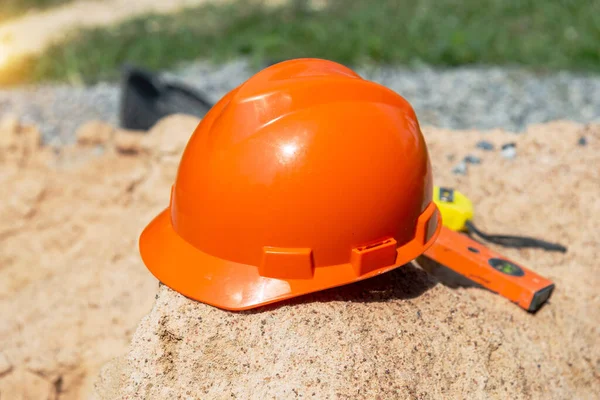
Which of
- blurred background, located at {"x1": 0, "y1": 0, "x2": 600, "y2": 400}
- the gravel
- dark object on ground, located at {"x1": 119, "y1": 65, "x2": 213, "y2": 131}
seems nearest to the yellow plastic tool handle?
blurred background, located at {"x1": 0, "y1": 0, "x2": 600, "y2": 400}

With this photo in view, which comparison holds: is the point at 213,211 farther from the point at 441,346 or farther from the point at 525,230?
the point at 525,230

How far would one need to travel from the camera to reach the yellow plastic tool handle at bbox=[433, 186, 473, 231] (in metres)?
3.18

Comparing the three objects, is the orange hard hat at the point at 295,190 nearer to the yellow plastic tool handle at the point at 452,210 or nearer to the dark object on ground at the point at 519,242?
the yellow plastic tool handle at the point at 452,210

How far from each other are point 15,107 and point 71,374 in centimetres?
502

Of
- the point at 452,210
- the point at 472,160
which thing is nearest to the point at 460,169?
the point at 472,160

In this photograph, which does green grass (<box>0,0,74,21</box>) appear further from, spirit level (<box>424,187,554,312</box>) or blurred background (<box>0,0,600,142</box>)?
spirit level (<box>424,187,554,312</box>)

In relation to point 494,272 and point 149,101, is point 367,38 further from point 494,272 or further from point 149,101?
point 494,272

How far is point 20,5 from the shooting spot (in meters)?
11.7

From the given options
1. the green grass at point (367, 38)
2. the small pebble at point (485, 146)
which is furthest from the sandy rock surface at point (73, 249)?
the green grass at point (367, 38)

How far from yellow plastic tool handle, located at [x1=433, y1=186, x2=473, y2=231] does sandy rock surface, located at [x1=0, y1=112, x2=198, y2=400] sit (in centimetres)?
169

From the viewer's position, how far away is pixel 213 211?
2.15 metres

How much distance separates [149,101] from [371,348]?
436 centimetres

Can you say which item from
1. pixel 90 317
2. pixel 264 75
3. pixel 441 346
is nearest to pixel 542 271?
pixel 441 346

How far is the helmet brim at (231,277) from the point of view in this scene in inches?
81.7
